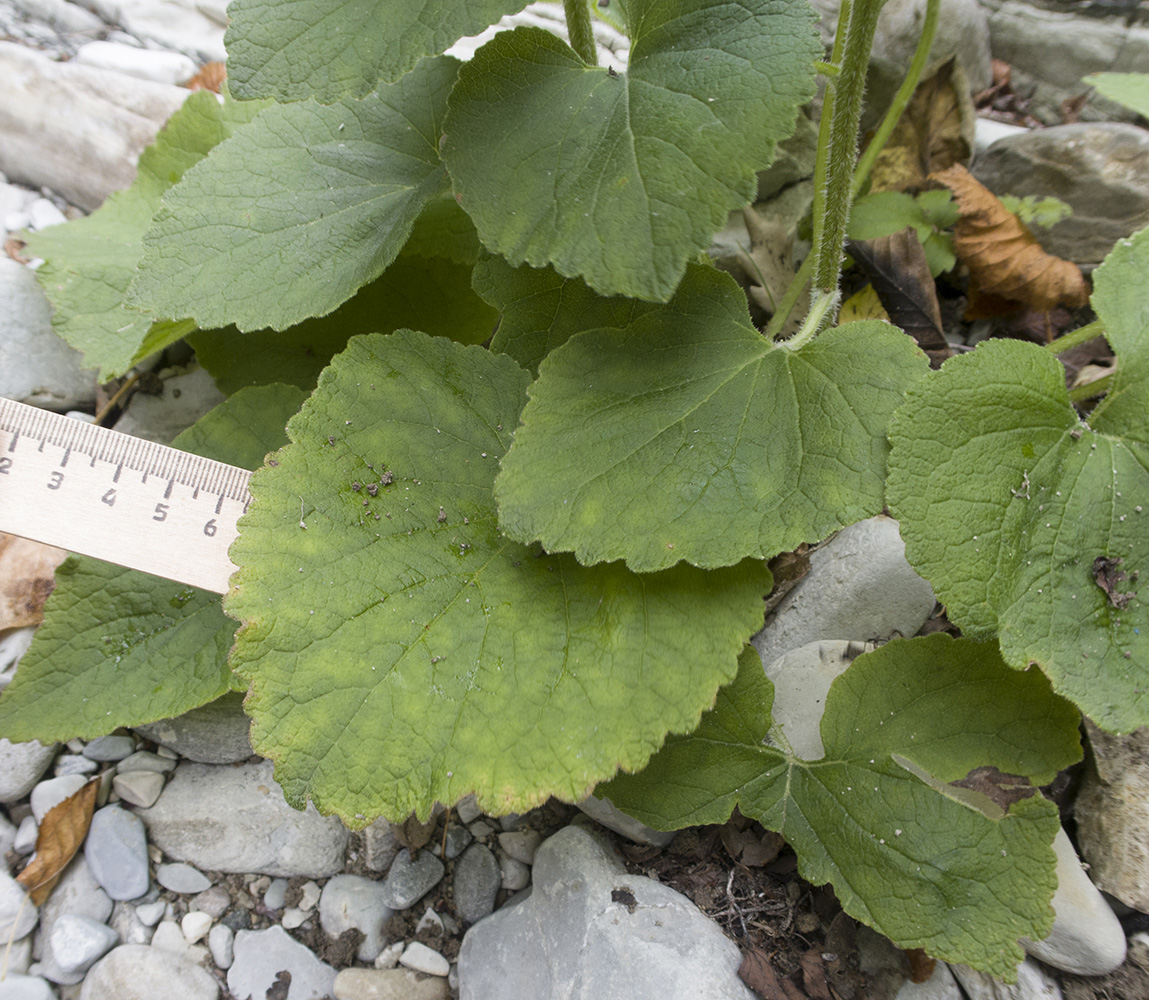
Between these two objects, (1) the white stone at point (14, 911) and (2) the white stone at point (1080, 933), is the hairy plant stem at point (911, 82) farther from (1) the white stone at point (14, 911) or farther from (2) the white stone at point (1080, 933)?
(1) the white stone at point (14, 911)

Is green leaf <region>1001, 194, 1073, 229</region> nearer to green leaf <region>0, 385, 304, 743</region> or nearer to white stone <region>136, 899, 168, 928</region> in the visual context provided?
green leaf <region>0, 385, 304, 743</region>

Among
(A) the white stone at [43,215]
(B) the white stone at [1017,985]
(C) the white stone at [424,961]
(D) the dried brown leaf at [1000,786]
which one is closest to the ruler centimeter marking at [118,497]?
(C) the white stone at [424,961]

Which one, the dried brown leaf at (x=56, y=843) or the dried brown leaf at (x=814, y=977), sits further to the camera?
the dried brown leaf at (x=56, y=843)

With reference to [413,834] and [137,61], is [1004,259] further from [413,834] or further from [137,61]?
[137,61]

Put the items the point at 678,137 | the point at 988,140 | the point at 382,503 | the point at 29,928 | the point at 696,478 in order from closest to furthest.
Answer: the point at 678,137 → the point at 696,478 → the point at 382,503 → the point at 29,928 → the point at 988,140

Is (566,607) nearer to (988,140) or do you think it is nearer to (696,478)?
(696,478)

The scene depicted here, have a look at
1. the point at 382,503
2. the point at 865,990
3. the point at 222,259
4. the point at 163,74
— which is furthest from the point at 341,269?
the point at 163,74

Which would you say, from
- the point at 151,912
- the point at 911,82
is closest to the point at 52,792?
the point at 151,912
